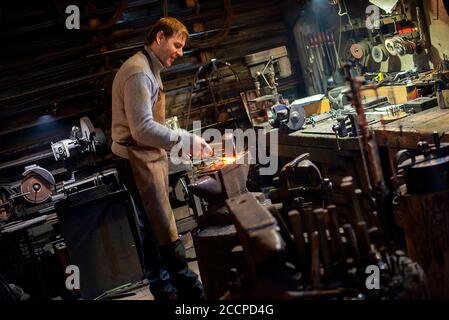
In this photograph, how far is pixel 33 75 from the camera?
637 centimetres

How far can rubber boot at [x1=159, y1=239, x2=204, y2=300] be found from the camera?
3900 millimetres

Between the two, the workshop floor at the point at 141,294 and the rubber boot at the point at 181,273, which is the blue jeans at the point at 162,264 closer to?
the rubber boot at the point at 181,273

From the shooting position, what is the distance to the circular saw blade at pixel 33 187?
16.9ft

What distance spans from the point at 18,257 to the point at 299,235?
4.76 m

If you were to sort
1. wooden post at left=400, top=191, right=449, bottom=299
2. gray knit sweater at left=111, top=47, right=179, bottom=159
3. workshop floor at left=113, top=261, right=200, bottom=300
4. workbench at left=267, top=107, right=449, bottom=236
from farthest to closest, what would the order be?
workshop floor at left=113, top=261, right=200, bottom=300, workbench at left=267, top=107, right=449, bottom=236, gray knit sweater at left=111, top=47, right=179, bottom=159, wooden post at left=400, top=191, right=449, bottom=299

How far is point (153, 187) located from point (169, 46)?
1.19 metres

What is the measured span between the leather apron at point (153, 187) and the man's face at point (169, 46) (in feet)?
1.33

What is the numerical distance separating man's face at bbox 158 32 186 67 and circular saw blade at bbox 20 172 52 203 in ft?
7.21

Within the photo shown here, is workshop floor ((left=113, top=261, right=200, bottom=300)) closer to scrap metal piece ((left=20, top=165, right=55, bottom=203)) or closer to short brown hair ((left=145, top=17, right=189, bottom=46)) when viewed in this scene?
scrap metal piece ((left=20, top=165, right=55, bottom=203))

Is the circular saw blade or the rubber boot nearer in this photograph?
the rubber boot

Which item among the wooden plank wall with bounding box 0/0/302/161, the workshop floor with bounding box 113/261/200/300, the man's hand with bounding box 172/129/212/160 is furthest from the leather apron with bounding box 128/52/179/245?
the wooden plank wall with bounding box 0/0/302/161

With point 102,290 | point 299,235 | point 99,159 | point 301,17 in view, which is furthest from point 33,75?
point 299,235

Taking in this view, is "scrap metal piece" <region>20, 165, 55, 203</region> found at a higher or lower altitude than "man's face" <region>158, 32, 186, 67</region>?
lower

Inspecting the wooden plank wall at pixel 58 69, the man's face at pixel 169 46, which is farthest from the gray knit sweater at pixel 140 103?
the wooden plank wall at pixel 58 69
